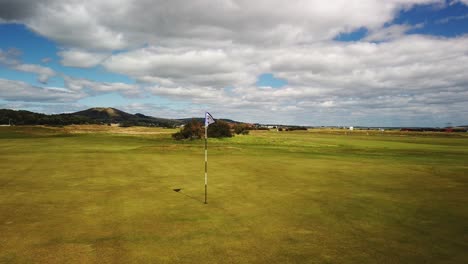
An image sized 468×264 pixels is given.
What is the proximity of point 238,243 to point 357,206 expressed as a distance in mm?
7608

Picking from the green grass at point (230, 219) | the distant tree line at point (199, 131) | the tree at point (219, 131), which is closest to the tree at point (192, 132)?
the distant tree line at point (199, 131)

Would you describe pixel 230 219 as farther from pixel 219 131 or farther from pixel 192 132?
pixel 219 131

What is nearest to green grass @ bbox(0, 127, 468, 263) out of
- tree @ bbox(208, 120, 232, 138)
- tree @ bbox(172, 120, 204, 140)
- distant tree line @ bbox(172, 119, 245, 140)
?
tree @ bbox(172, 120, 204, 140)

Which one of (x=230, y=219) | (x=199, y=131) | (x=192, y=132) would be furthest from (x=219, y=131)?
(x=230, y=219)

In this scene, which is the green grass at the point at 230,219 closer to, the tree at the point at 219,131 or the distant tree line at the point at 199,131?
the distant tree line at the point at 199,131

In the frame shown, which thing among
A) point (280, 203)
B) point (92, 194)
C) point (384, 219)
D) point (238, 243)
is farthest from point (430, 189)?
point (92, 194)

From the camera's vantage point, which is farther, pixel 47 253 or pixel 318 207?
pixel 318 207

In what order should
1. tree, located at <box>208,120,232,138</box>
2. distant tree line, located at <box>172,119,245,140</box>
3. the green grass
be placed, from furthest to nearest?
tree, located at <box>208,120,232,138</box> → distant tree line, located at <box>172,119,245,140</box> → the green grass

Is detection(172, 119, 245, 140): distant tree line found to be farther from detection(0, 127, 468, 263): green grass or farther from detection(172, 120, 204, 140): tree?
detection(0, 127, 468, 263): green grass

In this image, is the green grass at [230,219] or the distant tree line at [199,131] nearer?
the green grass at [230,219]

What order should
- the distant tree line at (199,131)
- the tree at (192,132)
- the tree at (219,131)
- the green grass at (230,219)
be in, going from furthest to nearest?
the tree at (219,131)
the distant tree line at (199,131)
the tree at (192,132)
the green grass at (230,219)

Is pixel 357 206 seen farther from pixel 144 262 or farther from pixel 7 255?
pixel 7 255

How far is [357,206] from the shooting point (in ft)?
52.1

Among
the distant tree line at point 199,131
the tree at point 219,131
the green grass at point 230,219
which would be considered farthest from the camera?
the tree at point 219,131
